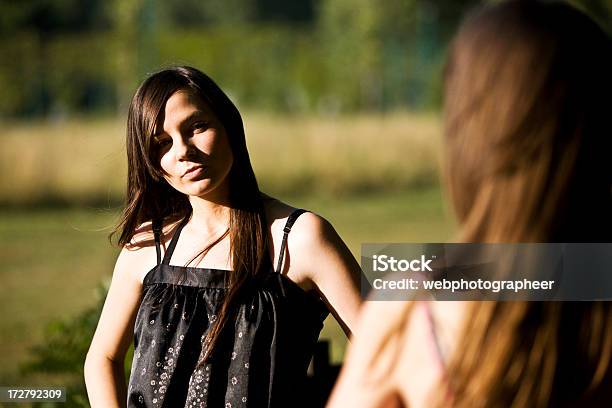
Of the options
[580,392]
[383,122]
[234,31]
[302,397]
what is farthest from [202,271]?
[234,31]

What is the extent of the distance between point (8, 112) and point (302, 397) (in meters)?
21.7

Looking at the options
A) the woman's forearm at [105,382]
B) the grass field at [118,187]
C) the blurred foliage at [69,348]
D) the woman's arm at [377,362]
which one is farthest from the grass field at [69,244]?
the woman's arm at [377,362]

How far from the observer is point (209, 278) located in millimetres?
2584

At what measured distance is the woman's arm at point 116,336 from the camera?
107 inches

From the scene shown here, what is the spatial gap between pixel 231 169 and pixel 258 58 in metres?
23.3

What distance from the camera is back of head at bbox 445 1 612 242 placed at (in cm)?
135

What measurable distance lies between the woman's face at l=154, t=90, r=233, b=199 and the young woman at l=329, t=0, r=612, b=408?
1216 mm

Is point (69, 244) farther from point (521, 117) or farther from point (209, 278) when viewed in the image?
point (521, 117)

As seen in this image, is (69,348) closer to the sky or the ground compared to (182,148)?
closer to the ground

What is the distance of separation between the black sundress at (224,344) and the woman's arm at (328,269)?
0.04 metres

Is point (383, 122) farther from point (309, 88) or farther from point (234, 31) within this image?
point (234, 31)

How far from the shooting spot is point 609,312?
4.81 feet

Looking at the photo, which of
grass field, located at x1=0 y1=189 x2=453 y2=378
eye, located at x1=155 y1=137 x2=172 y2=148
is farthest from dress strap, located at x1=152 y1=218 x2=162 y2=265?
grass field, located at x1=0 y1=189 x2=453 y2=378

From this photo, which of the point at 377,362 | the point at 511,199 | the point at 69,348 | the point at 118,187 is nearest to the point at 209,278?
the point at 377,362
